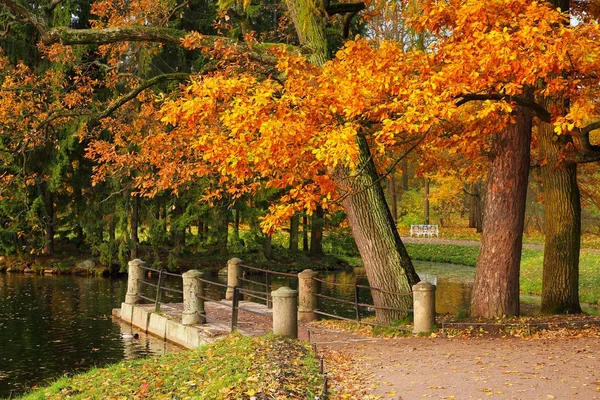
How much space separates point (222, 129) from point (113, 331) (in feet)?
20.7

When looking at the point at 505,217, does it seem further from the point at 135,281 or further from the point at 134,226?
the point at 134,226

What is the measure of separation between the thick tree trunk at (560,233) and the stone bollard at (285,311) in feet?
20.1

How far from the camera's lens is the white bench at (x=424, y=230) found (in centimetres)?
4436

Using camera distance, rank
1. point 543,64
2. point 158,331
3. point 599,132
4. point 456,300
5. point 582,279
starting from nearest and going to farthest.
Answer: point 543,64 → point 158,331 → point 456,300 → point 582,279 → point 599,132

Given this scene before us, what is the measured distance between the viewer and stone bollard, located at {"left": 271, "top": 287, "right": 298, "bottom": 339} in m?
11.6

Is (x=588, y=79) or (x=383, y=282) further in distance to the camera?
(x=383, y=282)

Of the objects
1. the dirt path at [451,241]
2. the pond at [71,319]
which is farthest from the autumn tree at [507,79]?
the dirt path at [451,241]

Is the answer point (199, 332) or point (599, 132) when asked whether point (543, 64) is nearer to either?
point (199, 332)

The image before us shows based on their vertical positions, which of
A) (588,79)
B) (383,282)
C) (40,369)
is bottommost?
(40,369)

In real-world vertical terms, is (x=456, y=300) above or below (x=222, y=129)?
below

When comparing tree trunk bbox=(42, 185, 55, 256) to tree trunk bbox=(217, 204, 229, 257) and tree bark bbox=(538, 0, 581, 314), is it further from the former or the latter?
tree bark bbox=(538, 0, 581, 314)

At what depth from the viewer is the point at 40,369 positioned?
13609mm

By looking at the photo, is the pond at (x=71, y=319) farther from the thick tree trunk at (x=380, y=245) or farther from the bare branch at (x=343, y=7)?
the bare branch at (x=343, y=7)

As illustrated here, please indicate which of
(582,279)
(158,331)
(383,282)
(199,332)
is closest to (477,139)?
(383,282)
